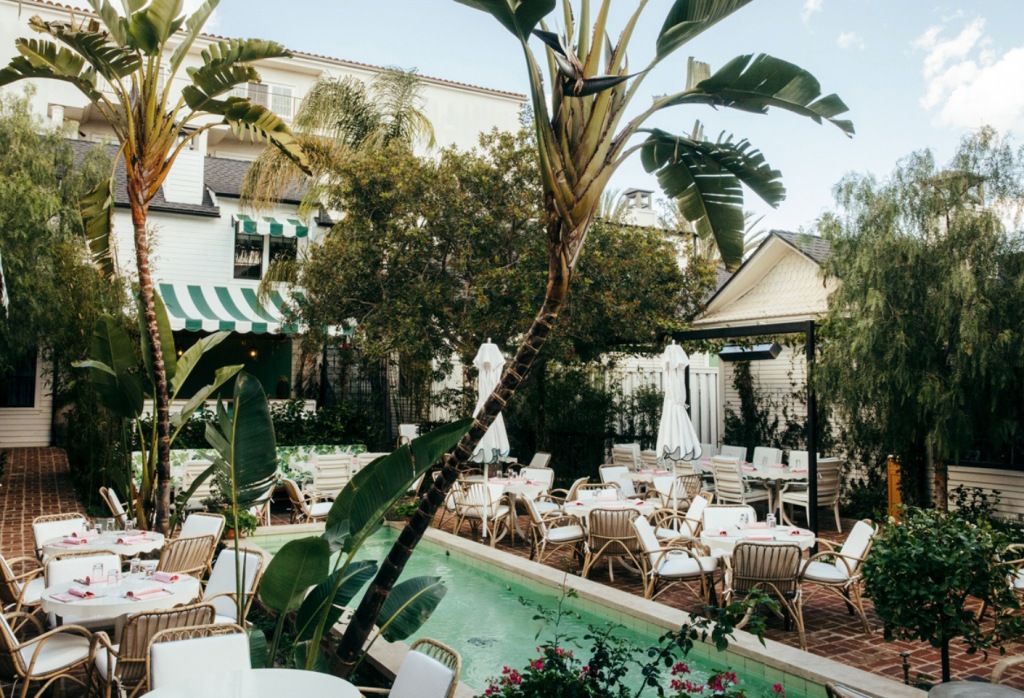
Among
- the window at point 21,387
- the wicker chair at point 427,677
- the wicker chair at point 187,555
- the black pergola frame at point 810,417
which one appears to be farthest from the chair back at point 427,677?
the window at point 21,387

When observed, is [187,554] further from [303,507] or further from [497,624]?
[303,507]

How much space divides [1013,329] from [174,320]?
1665 cm

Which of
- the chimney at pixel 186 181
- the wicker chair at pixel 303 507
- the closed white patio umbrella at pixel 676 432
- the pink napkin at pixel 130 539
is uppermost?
the chimney at pixel 186 181

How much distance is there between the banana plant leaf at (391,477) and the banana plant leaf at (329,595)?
0.42 metres

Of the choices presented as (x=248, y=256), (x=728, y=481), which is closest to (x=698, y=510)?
(x=728, y=481)

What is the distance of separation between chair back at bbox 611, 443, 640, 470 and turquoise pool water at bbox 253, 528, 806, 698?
6663 mm

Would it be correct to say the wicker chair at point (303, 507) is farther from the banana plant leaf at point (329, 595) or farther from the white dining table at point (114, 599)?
the banana plant leaf at point (329, 595)

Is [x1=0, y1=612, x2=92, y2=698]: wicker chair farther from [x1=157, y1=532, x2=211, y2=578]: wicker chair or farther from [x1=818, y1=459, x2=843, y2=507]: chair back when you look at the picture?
[x1=818, y1=459, x2=843, y2=507]: chair back

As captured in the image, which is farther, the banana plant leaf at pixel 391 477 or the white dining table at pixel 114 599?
the white dining table at pixel 114 599

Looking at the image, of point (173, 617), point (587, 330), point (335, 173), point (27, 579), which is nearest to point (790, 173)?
point (173, 617)

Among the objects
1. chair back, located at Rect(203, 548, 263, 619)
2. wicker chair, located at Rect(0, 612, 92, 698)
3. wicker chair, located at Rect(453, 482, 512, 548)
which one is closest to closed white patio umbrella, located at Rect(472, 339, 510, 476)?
wicker chair, located at Rect(453, 482, 512, 548)

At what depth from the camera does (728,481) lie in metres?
13.6

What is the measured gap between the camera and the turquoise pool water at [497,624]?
686 cm

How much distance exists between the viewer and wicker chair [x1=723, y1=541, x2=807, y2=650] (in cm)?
752
